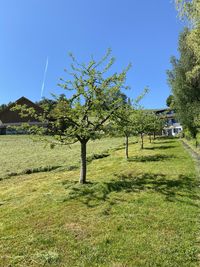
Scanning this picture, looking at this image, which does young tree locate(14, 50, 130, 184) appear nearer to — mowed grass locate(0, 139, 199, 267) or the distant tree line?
mowed grass locate(0, 139, 199, 267)

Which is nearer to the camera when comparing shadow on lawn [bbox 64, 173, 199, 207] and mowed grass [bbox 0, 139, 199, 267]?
mowed grass [bbox 0, 139, 199, 267]

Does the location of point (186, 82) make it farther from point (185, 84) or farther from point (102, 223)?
point (102, 223)

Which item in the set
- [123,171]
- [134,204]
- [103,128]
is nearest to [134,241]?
[134,204]

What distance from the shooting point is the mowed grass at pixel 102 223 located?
4.36 metres

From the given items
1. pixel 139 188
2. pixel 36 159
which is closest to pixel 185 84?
pixel 36 159

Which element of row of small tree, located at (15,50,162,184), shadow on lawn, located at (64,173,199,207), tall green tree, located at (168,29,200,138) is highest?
tall green tree, located at (168,29,200,138)

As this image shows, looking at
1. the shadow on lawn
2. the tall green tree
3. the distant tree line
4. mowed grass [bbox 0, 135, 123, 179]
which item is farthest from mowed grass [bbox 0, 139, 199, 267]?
the tall green tree

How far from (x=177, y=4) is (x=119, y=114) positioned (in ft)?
14.9

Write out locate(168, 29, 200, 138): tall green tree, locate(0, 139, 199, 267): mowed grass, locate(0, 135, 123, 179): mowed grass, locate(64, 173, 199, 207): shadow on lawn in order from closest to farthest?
1. locate(0, 139, 199, 267): mowed grass
2. locate(64, 173, 199, 207): shadow on lawn
3. locate(0, 135, 123, 179): mowed grass
4. locate(168, 29, 200, 138): tall green tree

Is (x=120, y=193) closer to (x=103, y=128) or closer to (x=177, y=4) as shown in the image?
(x=103, y=128)

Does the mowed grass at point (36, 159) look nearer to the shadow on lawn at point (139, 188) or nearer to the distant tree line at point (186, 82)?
the shadow on lawn at point (139, 188)

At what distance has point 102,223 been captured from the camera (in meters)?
5.80

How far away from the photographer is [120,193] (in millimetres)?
8180

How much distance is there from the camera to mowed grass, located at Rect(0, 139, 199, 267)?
4.36 m
